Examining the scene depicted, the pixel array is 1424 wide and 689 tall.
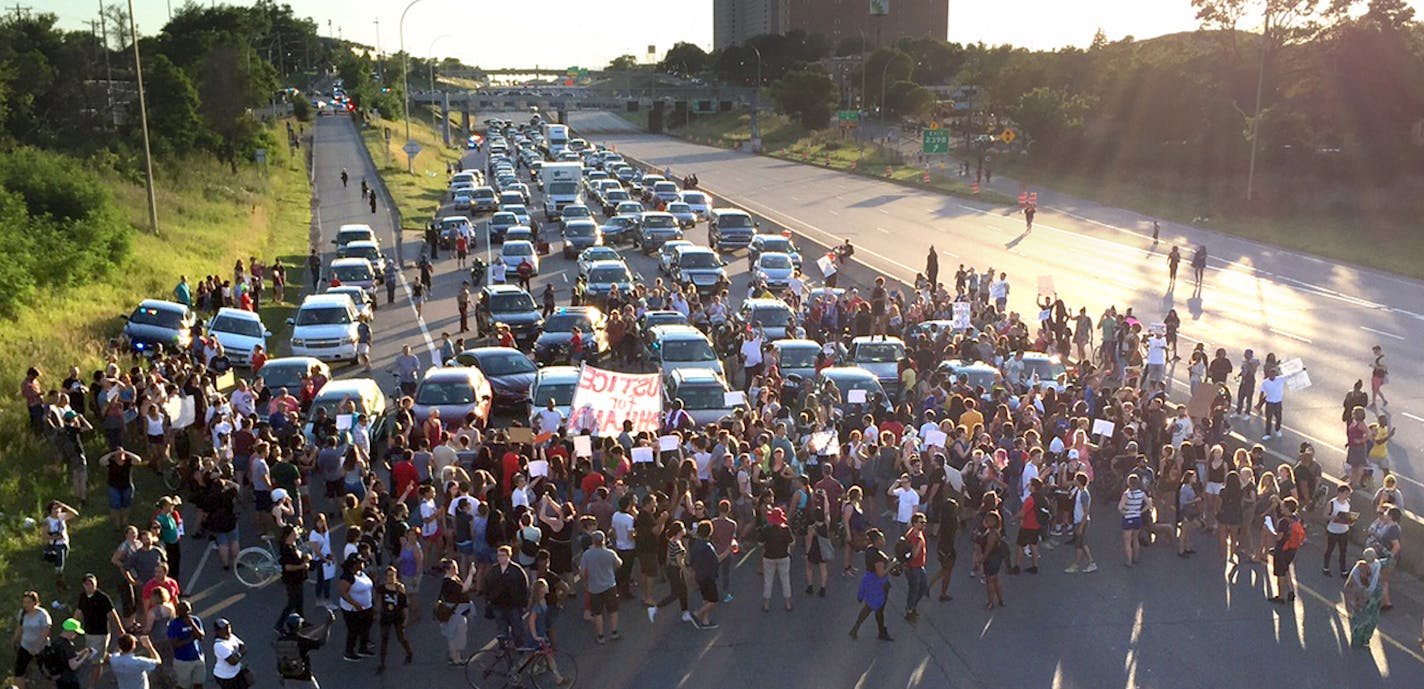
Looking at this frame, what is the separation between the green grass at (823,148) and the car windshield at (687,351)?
4368cm

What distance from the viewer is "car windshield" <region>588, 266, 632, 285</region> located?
3503 cm

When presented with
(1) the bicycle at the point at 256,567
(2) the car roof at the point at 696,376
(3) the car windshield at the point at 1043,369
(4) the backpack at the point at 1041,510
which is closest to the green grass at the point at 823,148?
(3) the car windshield at the point at 1043,369

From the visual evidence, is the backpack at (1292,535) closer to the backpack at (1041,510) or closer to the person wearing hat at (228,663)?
the backpack at (1041,510)

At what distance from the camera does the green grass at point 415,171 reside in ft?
201

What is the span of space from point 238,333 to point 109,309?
5314 mm

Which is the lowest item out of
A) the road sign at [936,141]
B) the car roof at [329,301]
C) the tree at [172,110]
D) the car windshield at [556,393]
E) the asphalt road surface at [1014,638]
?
the asphalt road surface at [1014,638]

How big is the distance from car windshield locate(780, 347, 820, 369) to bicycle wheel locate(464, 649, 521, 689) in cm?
1204

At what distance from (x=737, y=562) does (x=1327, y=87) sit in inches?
2203

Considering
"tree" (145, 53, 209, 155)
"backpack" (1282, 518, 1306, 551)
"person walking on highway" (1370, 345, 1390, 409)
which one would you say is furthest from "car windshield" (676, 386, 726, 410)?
"tree" (145, 53, 209, 155)

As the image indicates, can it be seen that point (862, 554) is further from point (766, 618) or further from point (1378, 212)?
point (1378, 212)

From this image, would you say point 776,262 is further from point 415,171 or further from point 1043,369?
point 415,171

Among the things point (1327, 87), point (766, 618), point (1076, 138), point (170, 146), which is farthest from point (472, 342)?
point (1076, 138)

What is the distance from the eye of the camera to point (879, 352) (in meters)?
23.9

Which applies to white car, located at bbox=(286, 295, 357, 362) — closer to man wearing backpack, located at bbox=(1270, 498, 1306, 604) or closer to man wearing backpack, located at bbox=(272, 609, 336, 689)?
man wearing backpack, located at bbox=(272, 609, 336, 689)
